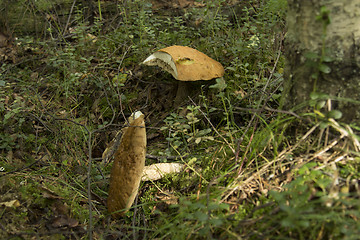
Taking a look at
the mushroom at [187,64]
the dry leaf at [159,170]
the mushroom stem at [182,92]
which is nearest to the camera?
the dry leaf at [159,170]

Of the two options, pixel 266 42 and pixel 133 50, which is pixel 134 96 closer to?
pixel 133 50

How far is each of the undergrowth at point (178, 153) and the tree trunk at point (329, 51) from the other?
6.9 inches

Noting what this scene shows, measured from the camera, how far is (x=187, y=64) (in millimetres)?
3133

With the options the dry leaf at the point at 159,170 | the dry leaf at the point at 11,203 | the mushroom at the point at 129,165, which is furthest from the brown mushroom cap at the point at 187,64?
the dry leaf at the point at 11,203

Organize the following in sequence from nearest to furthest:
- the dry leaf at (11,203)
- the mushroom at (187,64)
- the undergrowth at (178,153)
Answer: the undergrowth at (178,153), the dry leaf at (11,203), the mushroom at (187,64)

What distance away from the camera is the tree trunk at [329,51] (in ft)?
5.69

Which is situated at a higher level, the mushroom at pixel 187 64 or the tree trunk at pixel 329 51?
the tree trunk at pixel 329 51

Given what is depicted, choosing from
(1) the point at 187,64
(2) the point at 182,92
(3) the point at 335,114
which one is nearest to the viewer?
(3) the point at 335,114

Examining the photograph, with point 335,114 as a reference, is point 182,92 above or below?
below

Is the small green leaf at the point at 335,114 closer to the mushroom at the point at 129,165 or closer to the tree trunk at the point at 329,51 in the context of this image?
the tree trunk at the point at 329,51

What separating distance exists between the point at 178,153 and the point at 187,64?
1063 mm

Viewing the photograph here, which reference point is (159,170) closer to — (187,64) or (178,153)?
(178,153)

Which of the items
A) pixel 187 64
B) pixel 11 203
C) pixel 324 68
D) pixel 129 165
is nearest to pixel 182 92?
pixel 187 64

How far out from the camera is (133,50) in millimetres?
4207
